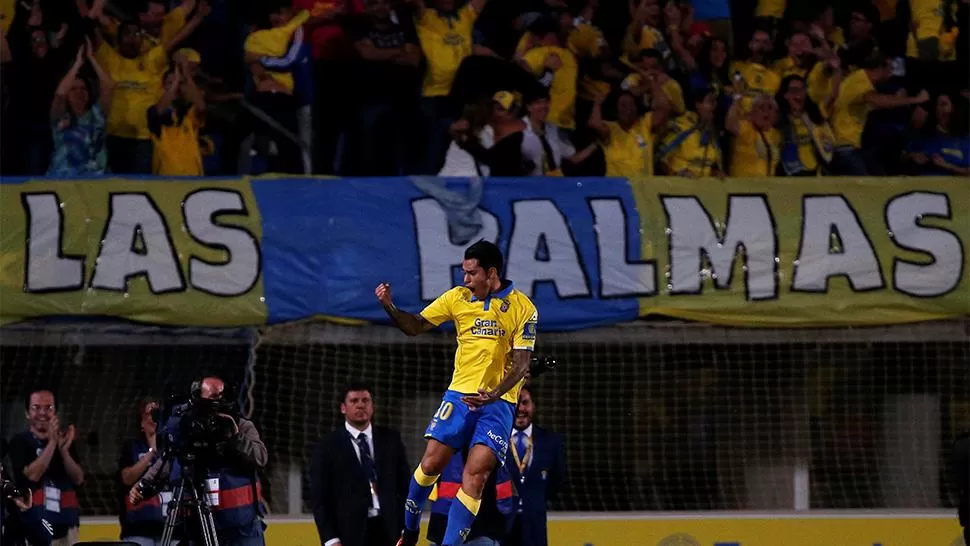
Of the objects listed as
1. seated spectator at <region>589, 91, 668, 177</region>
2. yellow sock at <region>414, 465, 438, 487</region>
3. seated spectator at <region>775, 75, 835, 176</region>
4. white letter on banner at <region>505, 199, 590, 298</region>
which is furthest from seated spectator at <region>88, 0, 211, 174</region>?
yellow sock at <region>414, 465, 438, 487</region>

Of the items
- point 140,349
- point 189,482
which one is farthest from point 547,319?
point 189,482

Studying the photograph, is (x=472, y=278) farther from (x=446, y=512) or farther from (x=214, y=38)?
(x=214, y=38)

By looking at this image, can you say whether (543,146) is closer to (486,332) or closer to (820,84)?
(820,84)

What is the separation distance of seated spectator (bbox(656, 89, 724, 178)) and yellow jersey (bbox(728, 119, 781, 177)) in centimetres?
14

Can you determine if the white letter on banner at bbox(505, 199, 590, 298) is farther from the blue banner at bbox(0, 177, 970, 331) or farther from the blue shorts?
the blue shorts

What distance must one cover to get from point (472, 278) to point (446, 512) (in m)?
1.56

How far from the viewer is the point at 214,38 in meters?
15.6

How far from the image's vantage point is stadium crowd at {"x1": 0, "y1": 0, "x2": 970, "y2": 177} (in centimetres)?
1473

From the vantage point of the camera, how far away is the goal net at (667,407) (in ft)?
48.7

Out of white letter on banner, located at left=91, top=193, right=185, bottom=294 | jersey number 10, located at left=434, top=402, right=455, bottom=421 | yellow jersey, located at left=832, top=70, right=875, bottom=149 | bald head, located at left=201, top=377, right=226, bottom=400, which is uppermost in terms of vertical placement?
yellow jersey, located at left=832, top=70, right=875, bottom=149

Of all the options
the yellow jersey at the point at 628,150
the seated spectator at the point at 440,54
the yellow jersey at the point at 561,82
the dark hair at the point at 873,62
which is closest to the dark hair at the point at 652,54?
the yellow jersey at the point at 561,82

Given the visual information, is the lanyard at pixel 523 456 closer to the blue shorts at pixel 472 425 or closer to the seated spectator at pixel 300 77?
the blue shorts at pixel 472 425

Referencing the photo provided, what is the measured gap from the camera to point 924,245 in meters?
14.5

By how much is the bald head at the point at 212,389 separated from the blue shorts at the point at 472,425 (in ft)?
3.73
